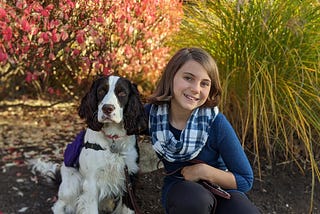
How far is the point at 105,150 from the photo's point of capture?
116 inches

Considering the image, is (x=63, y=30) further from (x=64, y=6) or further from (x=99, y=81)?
(x=99, y=81)

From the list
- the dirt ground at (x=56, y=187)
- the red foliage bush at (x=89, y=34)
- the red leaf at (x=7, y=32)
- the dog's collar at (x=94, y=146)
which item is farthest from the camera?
the dirt ground at (x=56, y=187)

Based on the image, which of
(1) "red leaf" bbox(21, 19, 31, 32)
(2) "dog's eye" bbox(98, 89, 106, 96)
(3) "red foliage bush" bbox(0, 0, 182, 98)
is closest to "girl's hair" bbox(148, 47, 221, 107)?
(2) "dog's eye" bbox(98, 89, 106, 96)

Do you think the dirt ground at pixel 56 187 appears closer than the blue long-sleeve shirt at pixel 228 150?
No

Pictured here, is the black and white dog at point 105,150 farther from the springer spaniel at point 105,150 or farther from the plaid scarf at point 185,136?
the plaid scarf at point 185,136

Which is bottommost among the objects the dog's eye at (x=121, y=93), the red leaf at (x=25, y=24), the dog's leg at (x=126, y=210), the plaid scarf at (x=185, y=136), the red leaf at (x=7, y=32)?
the dog's leg at (x=126, y=210)

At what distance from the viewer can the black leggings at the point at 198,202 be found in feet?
8.67

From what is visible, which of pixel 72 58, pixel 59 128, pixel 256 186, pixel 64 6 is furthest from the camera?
pixel 59 128

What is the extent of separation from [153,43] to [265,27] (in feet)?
3.82

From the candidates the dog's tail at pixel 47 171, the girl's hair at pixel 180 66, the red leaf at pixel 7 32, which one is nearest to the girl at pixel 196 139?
the girl's hair at pixel 180 66

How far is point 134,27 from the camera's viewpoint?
12.8 feet

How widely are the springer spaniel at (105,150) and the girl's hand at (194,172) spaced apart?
393 mm

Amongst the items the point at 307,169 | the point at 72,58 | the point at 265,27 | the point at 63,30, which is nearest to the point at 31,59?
the point at 72,58

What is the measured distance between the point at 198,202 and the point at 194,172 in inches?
9.0
